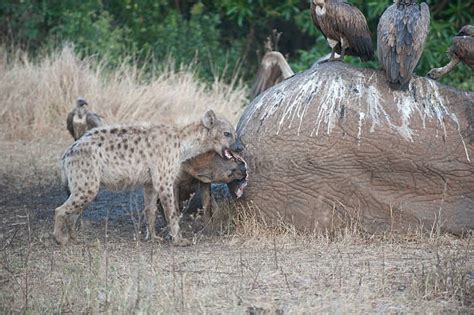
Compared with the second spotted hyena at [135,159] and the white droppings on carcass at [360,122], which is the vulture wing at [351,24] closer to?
the white droppings on carcass at [360,122]

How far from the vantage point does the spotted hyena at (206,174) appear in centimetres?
840

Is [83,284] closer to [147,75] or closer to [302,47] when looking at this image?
[147,75]

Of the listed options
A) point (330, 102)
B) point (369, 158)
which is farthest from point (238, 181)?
point (369, 158)

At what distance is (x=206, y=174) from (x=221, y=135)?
366 millimetres

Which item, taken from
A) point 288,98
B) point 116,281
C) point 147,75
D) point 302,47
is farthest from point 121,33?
point 116,281

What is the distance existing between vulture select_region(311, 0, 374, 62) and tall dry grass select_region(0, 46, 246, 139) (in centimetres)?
504

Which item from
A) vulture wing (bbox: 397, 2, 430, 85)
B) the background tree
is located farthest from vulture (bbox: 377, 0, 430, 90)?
the background tree

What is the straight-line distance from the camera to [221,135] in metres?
8.54

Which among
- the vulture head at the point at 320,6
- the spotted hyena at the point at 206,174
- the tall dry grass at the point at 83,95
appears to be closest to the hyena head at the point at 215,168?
the spotted hyena at the point at 206,174

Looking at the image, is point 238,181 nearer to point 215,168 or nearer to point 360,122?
point 215,168

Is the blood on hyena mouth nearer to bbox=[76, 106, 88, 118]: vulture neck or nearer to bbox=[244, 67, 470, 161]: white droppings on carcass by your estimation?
bbox=[244, 67, 470, 161]: white droppings on carcass

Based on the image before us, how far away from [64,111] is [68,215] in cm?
639

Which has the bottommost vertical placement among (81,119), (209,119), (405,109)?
(81,119)

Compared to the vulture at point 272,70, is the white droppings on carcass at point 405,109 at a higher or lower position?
higher
